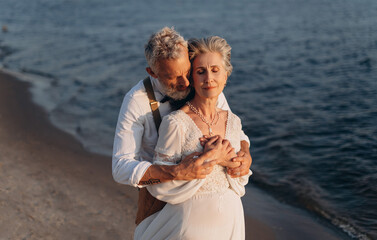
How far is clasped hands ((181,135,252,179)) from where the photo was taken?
8.86ft

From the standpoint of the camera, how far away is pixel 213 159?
272 cm

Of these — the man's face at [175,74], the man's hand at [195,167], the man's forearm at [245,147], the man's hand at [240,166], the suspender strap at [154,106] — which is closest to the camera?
the man's hand at [195,167]

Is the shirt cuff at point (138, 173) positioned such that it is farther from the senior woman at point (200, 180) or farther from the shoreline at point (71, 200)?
the shoreline at point (71, 200)

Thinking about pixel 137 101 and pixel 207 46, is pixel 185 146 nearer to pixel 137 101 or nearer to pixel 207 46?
pixel 137 101

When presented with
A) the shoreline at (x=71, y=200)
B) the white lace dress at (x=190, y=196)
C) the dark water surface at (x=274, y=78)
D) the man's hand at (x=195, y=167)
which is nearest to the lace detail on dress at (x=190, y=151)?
the white lace dress at (x=190, y=196)

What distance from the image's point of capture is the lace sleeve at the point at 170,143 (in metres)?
2.79

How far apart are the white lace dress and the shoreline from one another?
2290 mm

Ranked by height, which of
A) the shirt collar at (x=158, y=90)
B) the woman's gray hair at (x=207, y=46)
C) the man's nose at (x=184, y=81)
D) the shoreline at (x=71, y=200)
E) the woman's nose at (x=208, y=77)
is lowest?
the shoreline at (x=71, y=200)

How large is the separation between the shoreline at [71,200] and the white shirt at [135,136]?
7.29ft

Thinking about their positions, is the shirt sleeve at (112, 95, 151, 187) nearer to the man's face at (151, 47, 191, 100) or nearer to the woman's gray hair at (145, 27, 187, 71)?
the man's face at (151, 47, 191, 100)

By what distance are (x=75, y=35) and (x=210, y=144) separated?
17.0 metres

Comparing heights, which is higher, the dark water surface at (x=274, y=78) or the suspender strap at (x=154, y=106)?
the suspender strap at (x=154, y=106)

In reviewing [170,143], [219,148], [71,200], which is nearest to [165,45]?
[170,143]

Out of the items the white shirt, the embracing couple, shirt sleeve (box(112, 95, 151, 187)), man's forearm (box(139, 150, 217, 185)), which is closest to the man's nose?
the embracing couple
